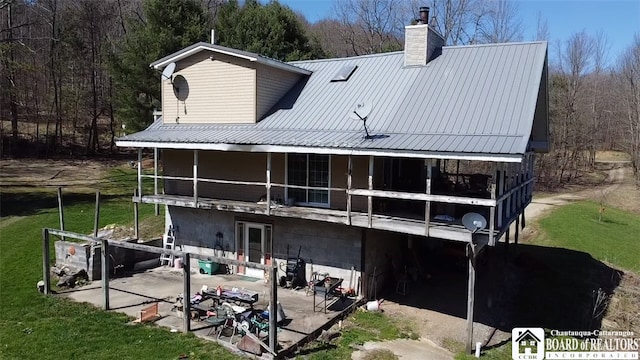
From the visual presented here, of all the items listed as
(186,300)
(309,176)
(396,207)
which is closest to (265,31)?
(309,176)

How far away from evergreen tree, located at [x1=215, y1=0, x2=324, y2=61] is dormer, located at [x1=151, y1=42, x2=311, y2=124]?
53.2 feet

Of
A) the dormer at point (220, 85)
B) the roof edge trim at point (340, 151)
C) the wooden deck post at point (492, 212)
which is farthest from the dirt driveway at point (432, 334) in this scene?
the dormer at point (220, 85)

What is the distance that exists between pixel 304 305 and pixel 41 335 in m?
6.63

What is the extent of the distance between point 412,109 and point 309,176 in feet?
12.5

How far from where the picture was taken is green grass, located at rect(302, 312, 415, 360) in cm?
1114

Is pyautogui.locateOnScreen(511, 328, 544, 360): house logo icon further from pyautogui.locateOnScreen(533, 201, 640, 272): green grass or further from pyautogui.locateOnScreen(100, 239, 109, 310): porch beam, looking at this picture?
pyautogui.locateOnScreen(533, 201, 640, 272): green grass

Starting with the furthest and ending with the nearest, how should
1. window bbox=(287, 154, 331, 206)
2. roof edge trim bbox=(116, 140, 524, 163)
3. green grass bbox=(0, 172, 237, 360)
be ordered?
1. window bbox=(287, 154, 331, 206)
2. roof edge trim bbox=(116, 140, 524, 163)
3. green grass bbox=(0, 172, 237, 360)

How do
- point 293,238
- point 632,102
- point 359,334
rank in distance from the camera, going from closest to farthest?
point 359,334
point 293,238
point 632,102

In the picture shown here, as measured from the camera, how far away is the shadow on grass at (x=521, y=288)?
14172 mm

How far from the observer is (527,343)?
1234cm

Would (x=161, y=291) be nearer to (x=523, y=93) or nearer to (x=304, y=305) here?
(x=304, y=305)

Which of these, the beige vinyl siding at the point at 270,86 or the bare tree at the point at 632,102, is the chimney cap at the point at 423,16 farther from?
the bare tree at the point at 632,102

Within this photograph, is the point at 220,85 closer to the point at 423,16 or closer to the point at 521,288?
the point at 423,16

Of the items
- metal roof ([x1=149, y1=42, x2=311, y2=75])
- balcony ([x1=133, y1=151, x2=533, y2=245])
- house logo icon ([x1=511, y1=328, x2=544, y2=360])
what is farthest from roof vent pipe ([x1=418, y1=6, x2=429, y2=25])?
house logo icon ([x1=511, y1=328, x2=544, y2=360])
